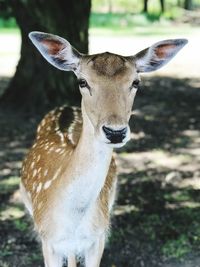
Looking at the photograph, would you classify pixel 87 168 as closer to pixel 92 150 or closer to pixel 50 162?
pixel 92 150

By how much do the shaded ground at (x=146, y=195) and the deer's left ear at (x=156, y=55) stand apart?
173 centimetres

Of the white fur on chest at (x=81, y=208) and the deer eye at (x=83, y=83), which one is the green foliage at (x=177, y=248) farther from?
the deer eye at (x=83, y=83)

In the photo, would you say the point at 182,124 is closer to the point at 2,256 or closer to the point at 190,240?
the point at 190,240

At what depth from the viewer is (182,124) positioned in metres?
8.34

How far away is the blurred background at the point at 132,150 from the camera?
4812mm

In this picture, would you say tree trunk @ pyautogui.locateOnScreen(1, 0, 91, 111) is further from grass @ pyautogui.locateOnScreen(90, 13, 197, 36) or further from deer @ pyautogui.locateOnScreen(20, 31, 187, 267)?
grass @ pyautogui.locateOnScreen(90, 13, 197, 36)

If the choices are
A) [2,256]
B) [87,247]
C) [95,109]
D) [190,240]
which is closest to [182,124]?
[190,240]

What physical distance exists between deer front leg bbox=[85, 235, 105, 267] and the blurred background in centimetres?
67

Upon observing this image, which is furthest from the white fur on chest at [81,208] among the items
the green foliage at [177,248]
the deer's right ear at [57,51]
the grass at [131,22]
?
the grass at [131,22]

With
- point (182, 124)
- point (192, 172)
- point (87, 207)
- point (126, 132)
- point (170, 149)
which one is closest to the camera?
point (126, 132)

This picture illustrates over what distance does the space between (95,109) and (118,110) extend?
0.52ft

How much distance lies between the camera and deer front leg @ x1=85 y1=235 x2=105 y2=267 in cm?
385

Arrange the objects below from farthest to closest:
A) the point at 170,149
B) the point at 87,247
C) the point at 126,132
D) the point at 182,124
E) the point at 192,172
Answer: the point at 182,124 → the point at 170,149 → the point at 192,172 → the point at 87,247 → the point at 126,132

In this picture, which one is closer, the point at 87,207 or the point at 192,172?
the point at 87,207
